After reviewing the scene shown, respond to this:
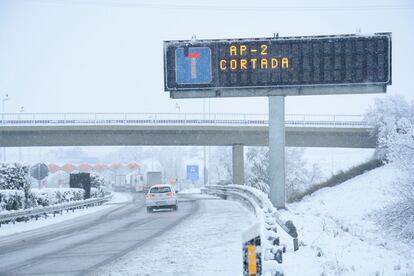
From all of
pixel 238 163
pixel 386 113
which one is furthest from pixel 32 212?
pixel 386 113

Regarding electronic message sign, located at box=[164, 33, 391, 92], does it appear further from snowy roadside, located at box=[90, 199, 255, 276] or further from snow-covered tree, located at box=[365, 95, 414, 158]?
snow-covered tree, located at box=[365, 95, 414, 158]

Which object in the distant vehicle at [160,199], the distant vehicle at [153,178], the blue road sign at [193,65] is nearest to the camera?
the blue road sign at [193,65]

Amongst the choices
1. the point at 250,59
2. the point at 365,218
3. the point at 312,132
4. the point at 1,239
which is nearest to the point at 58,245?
the point at 1,239

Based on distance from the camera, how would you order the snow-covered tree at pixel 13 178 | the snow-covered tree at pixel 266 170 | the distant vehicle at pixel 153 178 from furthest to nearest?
the snow-covered tree at pixel 266 170, the distant vehicle at pixel 153 178, the snow-covered tree at pixel 13 178

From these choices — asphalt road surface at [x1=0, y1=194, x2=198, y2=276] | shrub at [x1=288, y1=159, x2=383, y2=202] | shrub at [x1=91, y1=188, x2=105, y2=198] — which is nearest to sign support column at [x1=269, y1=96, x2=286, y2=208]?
asphalt road surface at [x1=0, y1=194, x2=198, y2=276]

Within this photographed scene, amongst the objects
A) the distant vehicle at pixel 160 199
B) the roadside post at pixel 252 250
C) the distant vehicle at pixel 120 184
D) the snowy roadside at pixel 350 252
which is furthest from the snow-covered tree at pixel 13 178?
the distant vehicle at pixel 120 184

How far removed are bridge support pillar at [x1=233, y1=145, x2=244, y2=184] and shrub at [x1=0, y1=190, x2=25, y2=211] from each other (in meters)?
28.9

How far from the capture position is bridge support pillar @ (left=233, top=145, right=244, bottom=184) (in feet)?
171

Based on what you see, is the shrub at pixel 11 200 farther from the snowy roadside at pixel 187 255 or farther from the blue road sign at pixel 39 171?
the snowy roadside at pixel 187 255

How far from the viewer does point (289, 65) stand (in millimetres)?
23672

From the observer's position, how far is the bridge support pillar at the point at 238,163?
52.2 meters

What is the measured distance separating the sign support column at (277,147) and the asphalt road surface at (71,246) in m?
6.39

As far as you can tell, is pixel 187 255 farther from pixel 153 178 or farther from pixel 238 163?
pixel 153 178

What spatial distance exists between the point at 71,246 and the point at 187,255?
421cm
